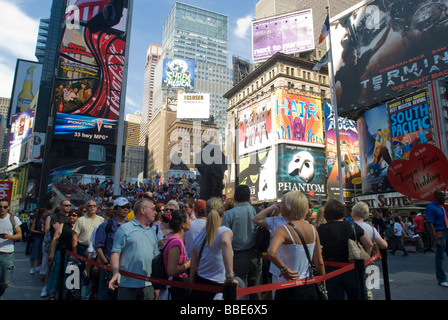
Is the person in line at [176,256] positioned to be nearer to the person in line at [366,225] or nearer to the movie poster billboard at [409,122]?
the person in line at [366,225]

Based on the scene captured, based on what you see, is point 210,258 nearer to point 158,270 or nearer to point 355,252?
point 158,270

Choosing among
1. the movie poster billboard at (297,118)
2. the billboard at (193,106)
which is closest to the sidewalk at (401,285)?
the movie poster billboard at (297,118)

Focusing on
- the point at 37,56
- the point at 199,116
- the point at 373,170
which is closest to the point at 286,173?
the point at 373,170

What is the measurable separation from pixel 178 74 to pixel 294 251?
90622mm

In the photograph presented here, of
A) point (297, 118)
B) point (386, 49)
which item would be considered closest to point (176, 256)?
point (386, 49)

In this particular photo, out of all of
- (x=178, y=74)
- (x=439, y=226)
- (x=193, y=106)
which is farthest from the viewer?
(x=178, y=74)

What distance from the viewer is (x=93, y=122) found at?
39562 mm

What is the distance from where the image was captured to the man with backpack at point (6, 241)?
18.1ft

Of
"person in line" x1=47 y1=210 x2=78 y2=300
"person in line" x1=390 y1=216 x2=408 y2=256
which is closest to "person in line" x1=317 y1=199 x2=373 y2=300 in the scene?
"person in line" x1=47 y1=210 x2=78 y2=300

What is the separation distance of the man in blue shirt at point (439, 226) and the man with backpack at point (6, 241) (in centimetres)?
854

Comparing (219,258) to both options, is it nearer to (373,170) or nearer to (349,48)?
(373,170)

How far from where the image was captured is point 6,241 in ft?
18.5
